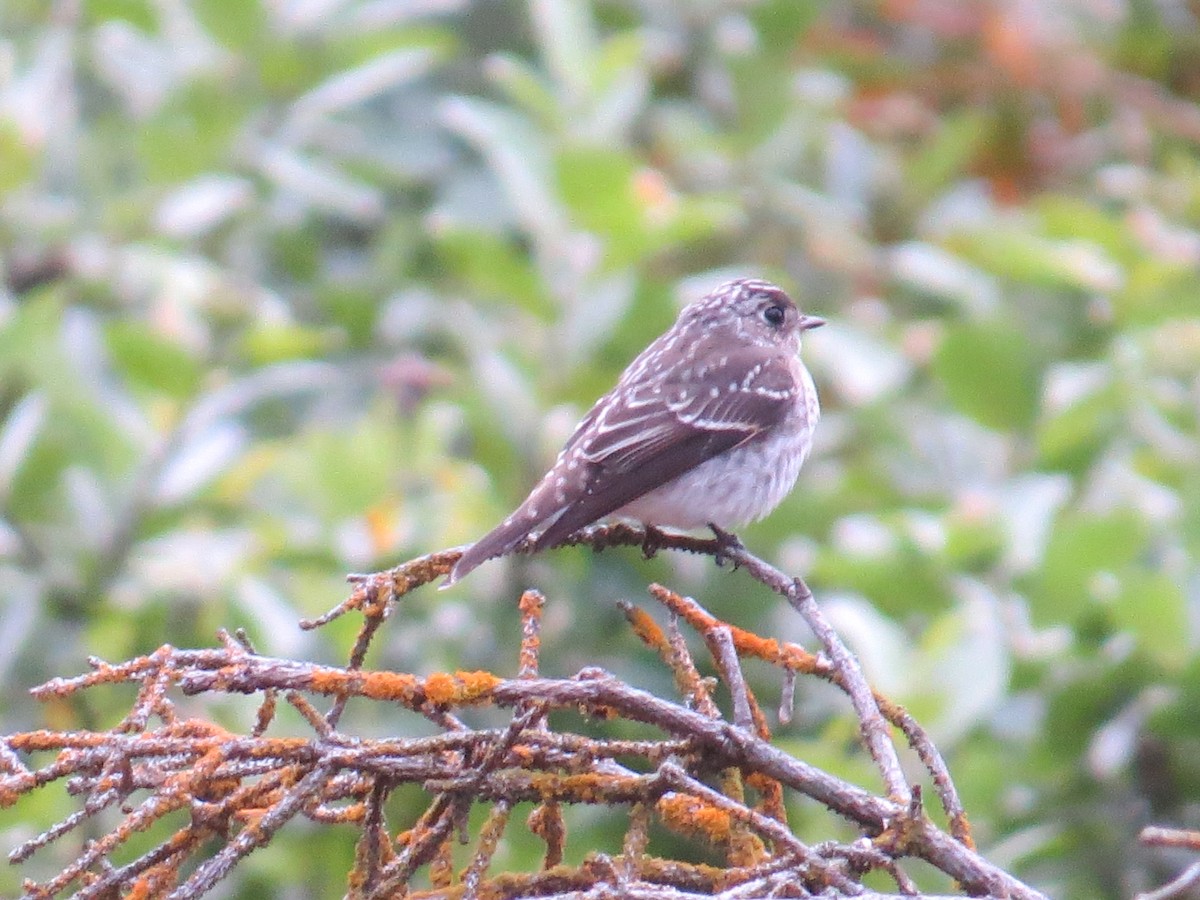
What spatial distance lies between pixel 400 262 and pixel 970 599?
3.18 meters

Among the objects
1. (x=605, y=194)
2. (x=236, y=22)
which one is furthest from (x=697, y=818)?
(x=236, y=22)

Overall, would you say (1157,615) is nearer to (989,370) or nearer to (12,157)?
(989,370)

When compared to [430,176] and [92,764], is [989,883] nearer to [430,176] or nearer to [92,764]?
[92,764]

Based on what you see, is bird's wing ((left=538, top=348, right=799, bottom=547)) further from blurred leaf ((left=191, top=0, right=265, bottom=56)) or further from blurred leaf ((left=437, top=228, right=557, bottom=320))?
blurred leaf ((left=191, top=0, right=265, bottom=56))

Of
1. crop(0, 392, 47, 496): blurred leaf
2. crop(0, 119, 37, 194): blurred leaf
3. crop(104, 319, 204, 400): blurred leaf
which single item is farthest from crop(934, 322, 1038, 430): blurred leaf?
crop(0, 119, 37, 194): blurred leaf

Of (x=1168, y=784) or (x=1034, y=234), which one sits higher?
(x=1034, y=234)

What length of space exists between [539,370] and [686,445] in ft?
3.23

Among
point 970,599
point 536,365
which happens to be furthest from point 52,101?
point 970,599

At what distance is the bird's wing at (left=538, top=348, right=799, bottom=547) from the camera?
453 cm

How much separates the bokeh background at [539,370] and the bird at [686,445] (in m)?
0.37

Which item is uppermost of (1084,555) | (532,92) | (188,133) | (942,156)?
(942,156)

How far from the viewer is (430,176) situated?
777 centimetres

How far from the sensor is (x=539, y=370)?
579 centimetres

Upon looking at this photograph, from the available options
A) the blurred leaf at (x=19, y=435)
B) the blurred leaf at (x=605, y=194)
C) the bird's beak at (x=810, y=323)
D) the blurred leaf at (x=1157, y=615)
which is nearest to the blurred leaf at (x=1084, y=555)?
the blurred leaf at (x=1157, y=615)
